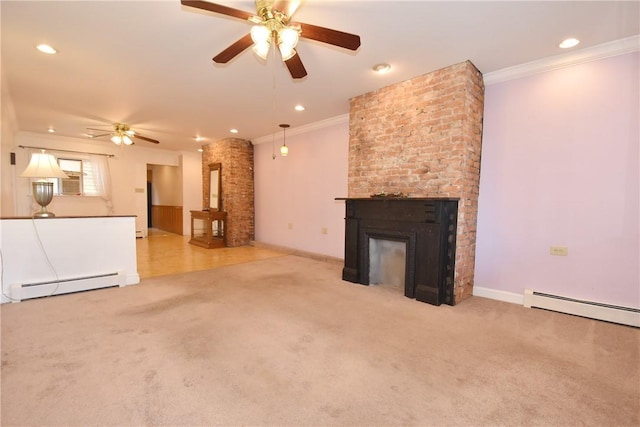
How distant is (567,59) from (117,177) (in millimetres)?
9581

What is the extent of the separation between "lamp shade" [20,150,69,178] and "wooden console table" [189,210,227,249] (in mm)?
3638

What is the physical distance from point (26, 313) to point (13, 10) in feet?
9.01

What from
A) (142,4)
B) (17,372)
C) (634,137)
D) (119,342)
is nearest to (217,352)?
(119,342)

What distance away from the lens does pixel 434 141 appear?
3348 mm

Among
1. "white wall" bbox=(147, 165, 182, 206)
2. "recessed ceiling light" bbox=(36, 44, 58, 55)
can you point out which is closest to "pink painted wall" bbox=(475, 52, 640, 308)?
"recessed ceiling light" bbox=(36, 44, 58, 55)

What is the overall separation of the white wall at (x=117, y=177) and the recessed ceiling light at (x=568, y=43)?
8998mm

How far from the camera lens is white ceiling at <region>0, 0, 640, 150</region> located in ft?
7.55

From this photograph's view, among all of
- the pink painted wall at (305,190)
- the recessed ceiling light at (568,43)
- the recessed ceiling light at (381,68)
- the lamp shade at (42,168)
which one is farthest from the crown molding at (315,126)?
the lamp shade at (42,168)

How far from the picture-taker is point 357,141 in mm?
4176

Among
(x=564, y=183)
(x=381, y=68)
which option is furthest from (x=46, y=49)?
(x=564, y=183)

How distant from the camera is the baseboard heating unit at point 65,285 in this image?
3172 millimetres

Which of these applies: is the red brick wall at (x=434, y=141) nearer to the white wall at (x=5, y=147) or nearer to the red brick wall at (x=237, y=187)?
the red brick wall at (x=237, y=187)

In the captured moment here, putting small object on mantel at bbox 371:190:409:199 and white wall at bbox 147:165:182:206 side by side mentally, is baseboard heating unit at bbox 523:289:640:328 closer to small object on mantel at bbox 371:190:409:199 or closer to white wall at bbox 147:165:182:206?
small object on mantel at bbox 371:190:409:199

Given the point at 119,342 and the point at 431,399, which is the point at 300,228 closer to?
the point at 119,342
